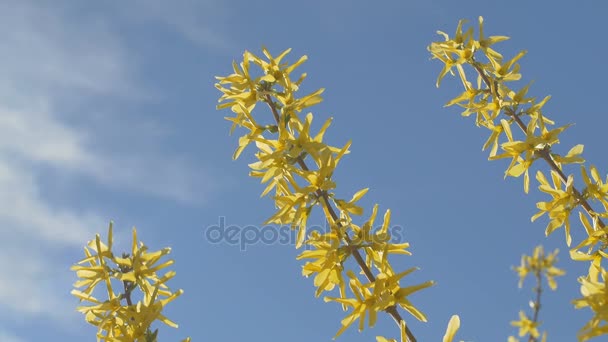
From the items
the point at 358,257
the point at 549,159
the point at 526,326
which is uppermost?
the point at 549,159

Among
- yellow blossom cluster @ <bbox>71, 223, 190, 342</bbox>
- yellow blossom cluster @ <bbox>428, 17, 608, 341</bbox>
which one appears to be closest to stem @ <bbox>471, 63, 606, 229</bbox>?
yellow blossom cluster @ <bbox>428, 17, 608, 341</bbox>

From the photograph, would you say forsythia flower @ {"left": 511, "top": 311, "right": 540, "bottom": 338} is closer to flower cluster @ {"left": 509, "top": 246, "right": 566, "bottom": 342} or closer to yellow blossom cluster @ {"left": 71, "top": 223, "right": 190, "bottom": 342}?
flower cluster @ {"left": 509, "top": 246, "right": 566, "bottom": 342}

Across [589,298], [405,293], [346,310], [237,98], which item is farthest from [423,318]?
[237,98]

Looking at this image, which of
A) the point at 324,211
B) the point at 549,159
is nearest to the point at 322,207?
the point at 324,211

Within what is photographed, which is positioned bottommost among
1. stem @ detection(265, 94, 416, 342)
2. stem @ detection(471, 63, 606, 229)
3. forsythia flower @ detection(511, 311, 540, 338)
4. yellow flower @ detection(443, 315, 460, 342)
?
forsythia flower @ detection(511, 311, 540, 338)

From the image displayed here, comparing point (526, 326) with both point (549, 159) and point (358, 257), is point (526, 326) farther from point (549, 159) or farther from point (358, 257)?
point (549, 159)

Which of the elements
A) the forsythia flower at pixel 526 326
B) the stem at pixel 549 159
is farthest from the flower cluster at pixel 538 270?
the stem at pixel 549 159

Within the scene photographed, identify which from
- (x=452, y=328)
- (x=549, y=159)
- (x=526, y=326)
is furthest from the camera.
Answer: (x=549, y=159)

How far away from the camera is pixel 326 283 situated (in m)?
3.21

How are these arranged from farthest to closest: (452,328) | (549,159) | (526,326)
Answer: (549,159)
(452,328)
(526,326)

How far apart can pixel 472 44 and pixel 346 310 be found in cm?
255

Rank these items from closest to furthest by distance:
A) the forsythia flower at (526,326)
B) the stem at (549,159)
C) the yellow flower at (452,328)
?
the forsythia flower at (526,326) → the yellow flower at (452,328) → the stem at (549,159)

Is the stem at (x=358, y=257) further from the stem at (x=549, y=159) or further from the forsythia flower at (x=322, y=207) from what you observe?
the stem at (x=549, y=159)

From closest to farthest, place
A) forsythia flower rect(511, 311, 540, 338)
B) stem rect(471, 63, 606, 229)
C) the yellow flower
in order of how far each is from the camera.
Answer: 1. forsythia flower rect(511, 311, 540, 338)
2. the yellow flower
3. stem rect(471, 63, 606, 229)
